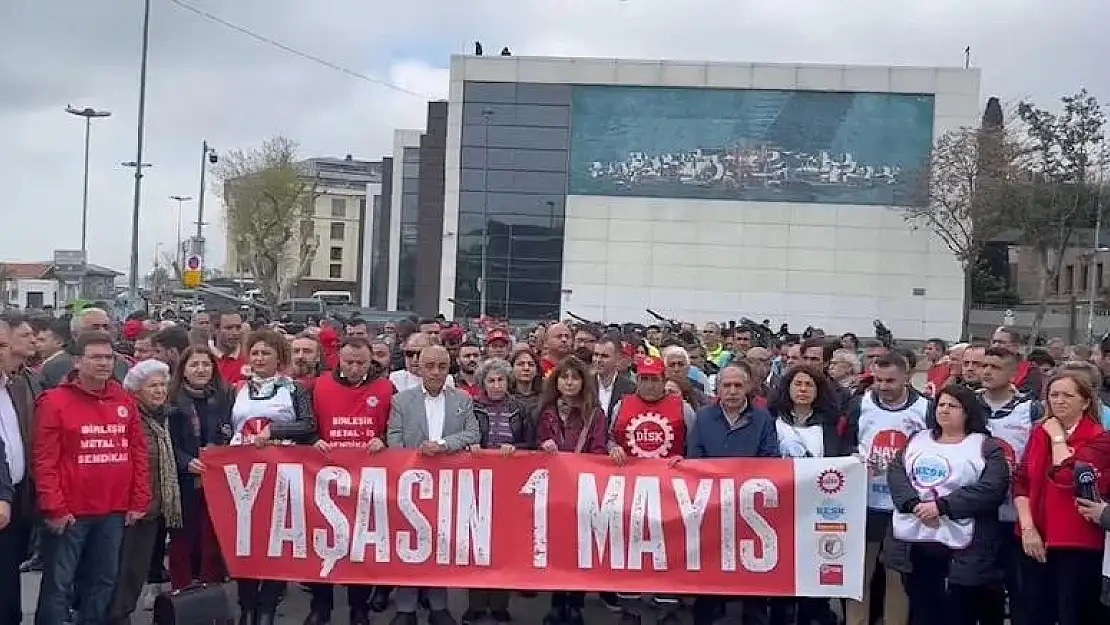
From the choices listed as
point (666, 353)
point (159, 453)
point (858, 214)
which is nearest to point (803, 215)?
point (858, 214)

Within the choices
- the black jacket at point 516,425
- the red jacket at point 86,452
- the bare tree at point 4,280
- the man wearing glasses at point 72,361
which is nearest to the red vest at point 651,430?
the black jacket at point 516,425

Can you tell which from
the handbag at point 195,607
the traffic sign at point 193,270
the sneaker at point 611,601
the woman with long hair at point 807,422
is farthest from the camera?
the traffic sign at point 193,270

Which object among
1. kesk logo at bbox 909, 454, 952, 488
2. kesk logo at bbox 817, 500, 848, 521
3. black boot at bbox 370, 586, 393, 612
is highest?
kesk logo at bbox 909, 454, 952, 488

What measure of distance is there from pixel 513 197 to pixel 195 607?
44746 mm

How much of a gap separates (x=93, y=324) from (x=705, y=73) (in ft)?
141

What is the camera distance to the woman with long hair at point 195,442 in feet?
23.4

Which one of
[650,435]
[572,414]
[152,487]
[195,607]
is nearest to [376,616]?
[195,607]

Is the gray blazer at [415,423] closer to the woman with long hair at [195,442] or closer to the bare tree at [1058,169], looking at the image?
the woman with long hair at [195,442]

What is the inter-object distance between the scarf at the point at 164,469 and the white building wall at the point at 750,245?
43.9 m

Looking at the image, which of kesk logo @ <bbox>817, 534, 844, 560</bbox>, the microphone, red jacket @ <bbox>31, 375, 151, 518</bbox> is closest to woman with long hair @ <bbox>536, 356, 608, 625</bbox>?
kesk logo @ <bbox>817, 534, 844, 560</bbox>

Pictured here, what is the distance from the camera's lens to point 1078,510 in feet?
18.8

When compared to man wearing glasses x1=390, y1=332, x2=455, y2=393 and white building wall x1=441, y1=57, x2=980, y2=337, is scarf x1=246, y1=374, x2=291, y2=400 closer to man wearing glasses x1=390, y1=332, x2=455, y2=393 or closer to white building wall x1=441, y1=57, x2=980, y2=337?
man wearing glasses x1=390, y1=332, x2=455, y2=393

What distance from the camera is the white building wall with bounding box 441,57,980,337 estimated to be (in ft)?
162

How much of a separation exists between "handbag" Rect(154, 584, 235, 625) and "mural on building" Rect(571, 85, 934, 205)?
146 ft
